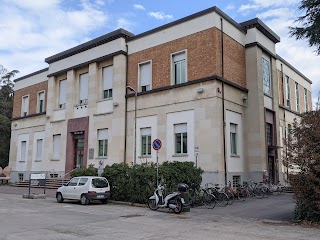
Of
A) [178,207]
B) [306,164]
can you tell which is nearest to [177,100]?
[178,207]

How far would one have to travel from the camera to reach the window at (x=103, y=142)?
27.4m

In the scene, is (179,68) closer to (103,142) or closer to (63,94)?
(103,142)

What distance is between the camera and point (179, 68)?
79.0 ft

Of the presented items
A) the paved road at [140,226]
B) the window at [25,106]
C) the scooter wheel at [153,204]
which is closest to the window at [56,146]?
the window at [25,106]

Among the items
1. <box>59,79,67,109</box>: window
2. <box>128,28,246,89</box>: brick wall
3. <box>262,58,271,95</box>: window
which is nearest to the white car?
<box>128,28,246,89</box>: brick wall

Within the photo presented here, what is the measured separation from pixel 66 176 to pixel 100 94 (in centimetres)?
744

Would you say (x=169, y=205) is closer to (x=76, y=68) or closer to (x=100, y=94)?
(x=100, y=94)

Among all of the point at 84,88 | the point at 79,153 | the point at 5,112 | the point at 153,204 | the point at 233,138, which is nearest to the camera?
the point at 153,204

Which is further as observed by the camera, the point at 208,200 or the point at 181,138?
the point at 181,138

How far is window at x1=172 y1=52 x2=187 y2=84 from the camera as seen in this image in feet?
77.9

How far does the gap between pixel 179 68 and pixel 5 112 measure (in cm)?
3383

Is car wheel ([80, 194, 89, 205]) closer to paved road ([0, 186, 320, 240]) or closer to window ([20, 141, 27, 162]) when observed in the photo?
paved road ([0, 186, 320, 240])

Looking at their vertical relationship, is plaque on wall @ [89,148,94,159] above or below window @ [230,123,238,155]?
below

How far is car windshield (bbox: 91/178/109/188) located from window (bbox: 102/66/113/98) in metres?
10.5
